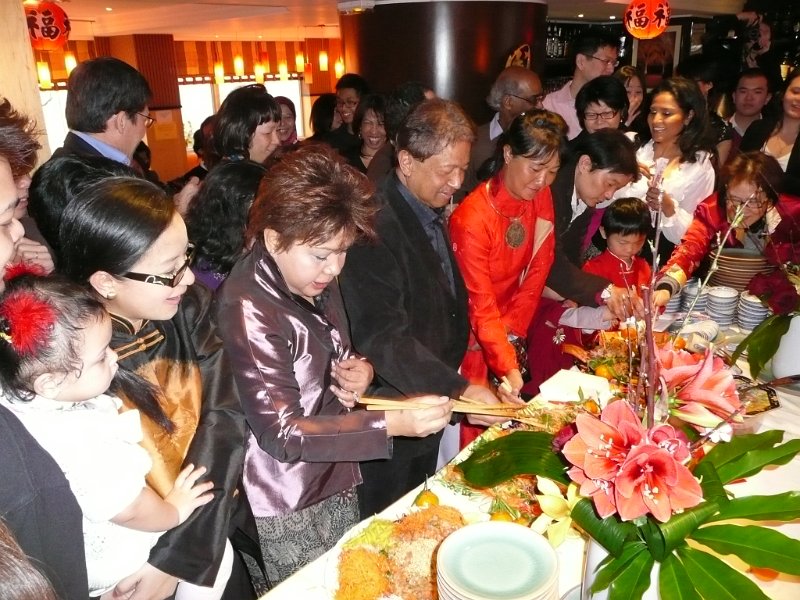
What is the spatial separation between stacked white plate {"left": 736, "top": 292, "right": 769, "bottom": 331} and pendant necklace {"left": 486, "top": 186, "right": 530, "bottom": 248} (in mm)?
808

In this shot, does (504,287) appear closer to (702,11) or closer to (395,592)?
(395,592)

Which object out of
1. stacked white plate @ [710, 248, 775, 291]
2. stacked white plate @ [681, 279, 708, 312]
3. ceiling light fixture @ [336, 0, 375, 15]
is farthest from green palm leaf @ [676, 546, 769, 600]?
ceiling light fixture @ [336, 0, 375, 15]

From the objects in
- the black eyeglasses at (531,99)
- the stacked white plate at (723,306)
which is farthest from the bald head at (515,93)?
the stacked white plate at (723,306)

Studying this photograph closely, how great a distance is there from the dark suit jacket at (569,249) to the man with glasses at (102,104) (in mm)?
1757

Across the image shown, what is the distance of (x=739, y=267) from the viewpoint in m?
2.31

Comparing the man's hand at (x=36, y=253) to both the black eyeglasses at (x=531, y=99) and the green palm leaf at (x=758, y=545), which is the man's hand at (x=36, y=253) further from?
the black eyeglasses at (x=531, y=99)

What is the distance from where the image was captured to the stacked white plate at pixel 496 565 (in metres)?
0.86

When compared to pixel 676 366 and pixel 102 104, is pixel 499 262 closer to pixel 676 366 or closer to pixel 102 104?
pixel 676 366

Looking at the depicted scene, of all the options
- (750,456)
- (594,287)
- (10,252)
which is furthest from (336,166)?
(594,287)

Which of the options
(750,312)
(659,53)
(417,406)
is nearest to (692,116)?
(750,312)

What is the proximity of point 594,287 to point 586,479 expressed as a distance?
1.75 meters

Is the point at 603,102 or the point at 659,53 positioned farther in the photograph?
the point at 659,53

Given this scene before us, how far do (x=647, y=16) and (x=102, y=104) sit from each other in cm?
609

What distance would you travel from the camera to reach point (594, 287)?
98.6 inches
